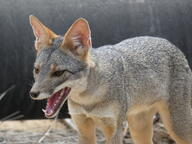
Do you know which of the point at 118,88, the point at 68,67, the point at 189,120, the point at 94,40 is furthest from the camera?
the point at 94,40

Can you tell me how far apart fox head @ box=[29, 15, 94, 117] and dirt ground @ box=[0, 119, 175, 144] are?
2.92 metres

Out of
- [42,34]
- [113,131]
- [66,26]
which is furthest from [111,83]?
[66,26]

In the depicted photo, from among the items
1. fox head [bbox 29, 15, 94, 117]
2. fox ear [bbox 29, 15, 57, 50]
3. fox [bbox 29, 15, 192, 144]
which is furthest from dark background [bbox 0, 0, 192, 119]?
fox head [bbox 29, 15, 94, 117]

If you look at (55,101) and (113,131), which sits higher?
(55,101)

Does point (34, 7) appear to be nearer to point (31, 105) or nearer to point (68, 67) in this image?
point (31, 105)

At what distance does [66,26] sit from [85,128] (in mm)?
2446

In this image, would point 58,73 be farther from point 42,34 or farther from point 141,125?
point 141,125

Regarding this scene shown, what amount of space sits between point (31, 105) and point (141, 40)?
2242 mm

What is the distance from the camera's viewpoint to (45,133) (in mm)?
9125

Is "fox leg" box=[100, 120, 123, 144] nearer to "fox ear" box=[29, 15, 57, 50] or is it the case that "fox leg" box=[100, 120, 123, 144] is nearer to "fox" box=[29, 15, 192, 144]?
"fox" box=[29, 15, 192, 144]

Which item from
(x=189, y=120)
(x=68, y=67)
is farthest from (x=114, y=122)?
(x=189, y=120)

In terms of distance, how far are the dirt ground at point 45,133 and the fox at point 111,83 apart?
1.56 meters

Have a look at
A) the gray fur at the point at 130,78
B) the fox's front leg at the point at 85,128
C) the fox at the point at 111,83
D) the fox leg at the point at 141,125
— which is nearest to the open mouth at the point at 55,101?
the fox at the point at 111,83

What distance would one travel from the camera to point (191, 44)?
8.29m
